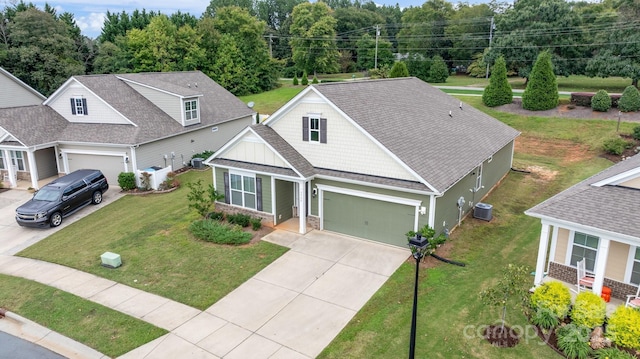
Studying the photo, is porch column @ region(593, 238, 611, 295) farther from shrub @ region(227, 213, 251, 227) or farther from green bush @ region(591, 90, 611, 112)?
green bush @ region(591, 90, 611, 112)

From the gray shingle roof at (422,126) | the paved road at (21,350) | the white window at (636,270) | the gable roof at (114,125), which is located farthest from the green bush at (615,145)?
the paved road at (21,350)

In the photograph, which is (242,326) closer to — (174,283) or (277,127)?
(174,283)

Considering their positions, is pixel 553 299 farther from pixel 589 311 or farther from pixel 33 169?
pixel 33 169

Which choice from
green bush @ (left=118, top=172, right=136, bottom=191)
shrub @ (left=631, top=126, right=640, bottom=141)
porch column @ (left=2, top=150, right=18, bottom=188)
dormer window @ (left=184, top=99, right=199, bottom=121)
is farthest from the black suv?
shrub @ (left=631, top=126, right=640, bottom=141)

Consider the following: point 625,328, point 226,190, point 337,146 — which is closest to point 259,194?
point 226,190

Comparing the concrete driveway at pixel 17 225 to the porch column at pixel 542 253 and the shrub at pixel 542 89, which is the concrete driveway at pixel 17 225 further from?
the shrub at pixel 542 89

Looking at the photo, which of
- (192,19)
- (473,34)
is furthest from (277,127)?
(473,34)
